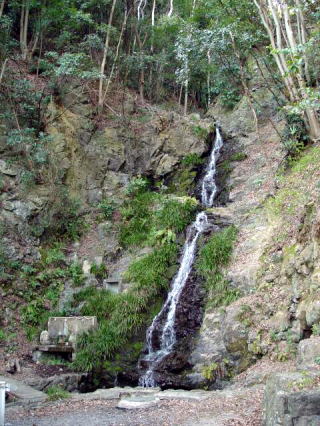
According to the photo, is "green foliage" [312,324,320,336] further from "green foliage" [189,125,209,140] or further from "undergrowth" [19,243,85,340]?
"green foliage" [189,125,209,140]

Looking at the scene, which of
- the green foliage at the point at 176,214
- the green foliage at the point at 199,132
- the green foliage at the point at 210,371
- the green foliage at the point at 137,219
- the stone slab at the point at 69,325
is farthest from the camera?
the green foliage at the point at 199,132

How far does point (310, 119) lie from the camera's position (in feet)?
47.9

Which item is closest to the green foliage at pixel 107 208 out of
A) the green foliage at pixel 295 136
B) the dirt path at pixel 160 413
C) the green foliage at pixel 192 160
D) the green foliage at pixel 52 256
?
the green foliage at pixel 52 256

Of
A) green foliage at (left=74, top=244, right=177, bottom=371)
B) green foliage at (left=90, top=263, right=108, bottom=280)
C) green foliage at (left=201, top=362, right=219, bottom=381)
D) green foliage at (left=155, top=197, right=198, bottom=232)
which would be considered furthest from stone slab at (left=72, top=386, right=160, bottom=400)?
green foliage at (left=155, top=197, right=198, bottom=232)

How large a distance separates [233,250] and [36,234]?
22.2 ft

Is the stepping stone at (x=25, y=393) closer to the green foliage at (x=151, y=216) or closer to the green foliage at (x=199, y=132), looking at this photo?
the green foliage at (x=151, y=216)

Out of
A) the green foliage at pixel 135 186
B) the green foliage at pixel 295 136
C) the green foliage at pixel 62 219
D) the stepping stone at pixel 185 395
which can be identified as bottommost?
the stepping stone at pixel 185 395

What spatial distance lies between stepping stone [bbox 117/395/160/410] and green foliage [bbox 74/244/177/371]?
10.9ft

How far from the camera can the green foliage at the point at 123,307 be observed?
11.4 meters

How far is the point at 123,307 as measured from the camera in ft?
40.7

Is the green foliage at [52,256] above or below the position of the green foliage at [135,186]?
below

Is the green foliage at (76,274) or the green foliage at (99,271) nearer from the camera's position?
the green foliage at (76,274)

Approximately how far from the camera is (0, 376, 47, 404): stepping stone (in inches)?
326

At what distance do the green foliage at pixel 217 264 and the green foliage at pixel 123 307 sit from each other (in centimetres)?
120
